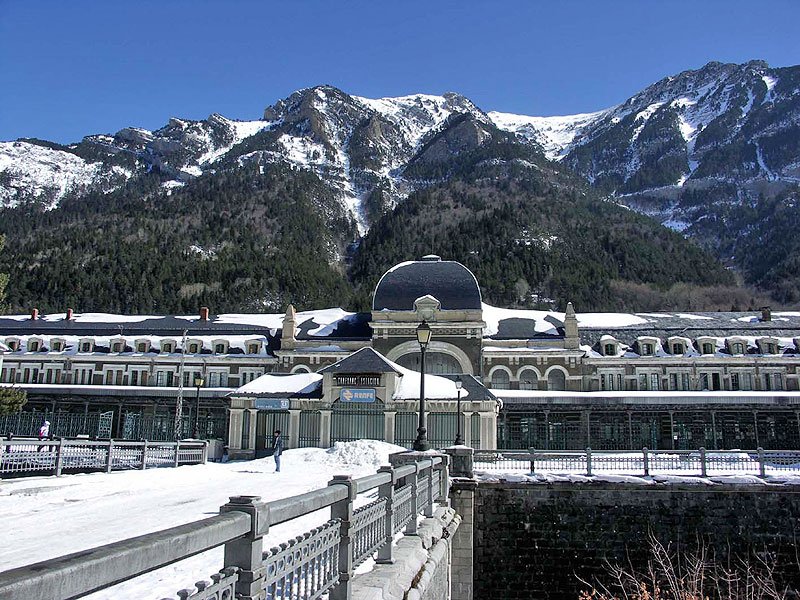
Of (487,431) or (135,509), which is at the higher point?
(487,431)

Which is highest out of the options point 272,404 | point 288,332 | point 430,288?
point 430,288

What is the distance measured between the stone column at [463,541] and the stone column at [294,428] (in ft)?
50.4

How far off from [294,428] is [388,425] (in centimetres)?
528

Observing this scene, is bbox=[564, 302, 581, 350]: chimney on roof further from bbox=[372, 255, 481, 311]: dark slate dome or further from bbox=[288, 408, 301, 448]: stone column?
bbox=[288, 408, 301, 448]: stone column

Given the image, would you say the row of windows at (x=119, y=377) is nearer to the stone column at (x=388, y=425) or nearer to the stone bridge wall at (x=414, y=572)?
the stone column at (x=388, y=425)

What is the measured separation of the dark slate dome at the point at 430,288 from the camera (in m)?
54.6

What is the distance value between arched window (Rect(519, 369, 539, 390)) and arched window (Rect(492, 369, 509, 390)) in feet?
3.89

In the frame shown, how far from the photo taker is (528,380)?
55.0 m

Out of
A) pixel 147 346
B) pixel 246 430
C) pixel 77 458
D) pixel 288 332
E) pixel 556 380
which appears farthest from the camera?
pixel 147 346

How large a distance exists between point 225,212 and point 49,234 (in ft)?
128

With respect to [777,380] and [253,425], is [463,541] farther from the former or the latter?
[777,380]

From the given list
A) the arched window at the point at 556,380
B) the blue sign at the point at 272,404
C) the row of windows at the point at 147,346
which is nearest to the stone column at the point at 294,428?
the blue sign at the point at 272,404

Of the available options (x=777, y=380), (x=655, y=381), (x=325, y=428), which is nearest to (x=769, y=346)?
(x=777, y=380)

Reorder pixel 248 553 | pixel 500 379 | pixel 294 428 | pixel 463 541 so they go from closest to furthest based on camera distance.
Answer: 1. pixel 248 553
2. pixel 463 541
3. pixel 294 428
4. pixel 500 379
